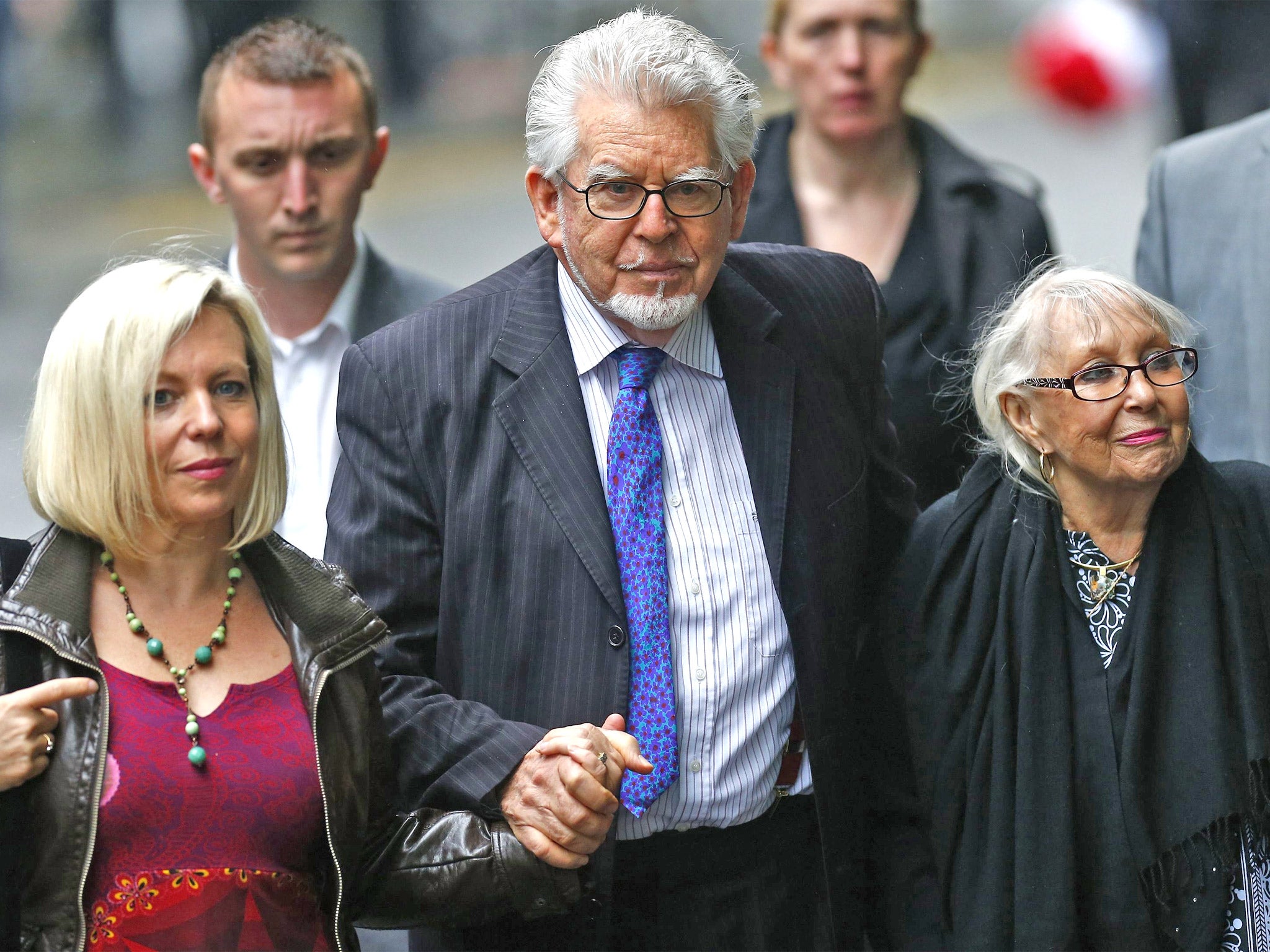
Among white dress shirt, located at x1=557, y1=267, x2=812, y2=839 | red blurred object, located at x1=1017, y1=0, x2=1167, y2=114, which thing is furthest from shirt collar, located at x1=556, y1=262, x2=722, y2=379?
red blurred object, located at x1=1017, y1=0, x2=1167, y2=114

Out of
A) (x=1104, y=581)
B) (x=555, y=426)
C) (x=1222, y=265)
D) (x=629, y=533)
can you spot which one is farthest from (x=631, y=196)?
(x=1222, y=265)

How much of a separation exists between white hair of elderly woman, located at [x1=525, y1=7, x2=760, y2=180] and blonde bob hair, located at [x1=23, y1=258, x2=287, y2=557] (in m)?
0.62

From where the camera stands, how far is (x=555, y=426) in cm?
236

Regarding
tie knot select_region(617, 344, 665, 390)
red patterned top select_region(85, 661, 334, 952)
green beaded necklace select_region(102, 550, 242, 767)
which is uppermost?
tie knot select_region(617, 344, 665, 390)

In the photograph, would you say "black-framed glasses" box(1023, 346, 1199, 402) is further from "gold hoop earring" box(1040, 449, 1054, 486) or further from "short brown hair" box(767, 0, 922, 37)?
"short brown hair" box(767, 0, 922, 37)

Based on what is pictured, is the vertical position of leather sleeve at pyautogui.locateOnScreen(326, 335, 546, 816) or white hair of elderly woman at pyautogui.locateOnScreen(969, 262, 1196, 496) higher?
white hair of elderly woman at pyautogui.locateOnScreen(969, 262, 1196, 496)

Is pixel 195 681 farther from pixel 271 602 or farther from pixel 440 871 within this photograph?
pixel 440 871

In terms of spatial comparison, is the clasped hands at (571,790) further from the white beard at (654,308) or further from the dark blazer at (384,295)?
the dark blazer at (384,295)

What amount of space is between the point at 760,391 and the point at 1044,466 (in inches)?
19.3

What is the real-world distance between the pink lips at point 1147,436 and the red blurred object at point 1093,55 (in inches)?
110

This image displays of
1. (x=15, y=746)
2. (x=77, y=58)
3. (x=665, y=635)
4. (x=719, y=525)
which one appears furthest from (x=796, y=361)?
(x=77, y=58)

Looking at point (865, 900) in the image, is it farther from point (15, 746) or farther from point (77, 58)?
point (77, 58)

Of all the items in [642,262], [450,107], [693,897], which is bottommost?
[693,897]

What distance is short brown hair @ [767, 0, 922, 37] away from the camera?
144 inches
